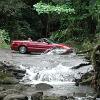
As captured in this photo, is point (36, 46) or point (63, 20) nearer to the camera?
point (36, 46)

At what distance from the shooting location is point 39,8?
115ft

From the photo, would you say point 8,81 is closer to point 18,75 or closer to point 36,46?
point 18,75

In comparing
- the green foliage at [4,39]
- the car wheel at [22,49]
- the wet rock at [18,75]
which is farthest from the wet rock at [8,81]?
the green foliage at [4,39]

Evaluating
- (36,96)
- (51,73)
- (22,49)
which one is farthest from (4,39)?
(36,96)

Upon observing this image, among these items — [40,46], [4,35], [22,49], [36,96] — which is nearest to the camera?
[36,96]

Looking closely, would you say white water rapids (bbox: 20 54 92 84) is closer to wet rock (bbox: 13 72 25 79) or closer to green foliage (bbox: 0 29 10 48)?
wet rock (bbox: 13 72 25 79)

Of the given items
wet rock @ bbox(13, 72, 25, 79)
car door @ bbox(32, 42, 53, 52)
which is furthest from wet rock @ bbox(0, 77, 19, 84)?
car door @ bbox(32, 42, 53, 52)

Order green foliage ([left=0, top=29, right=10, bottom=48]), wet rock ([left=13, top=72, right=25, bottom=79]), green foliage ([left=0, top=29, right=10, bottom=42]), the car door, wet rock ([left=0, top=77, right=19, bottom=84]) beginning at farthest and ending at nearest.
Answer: green foliage ([left=0, top=29, right=10, bottom=42])
green foliage ([left=0, top=29, right=10, bottom=48])
the car door
wet rock ([left=13, top=72, right=25, bottom=79])
wet rock ([left=0, top=77, right=19, bottom=84])

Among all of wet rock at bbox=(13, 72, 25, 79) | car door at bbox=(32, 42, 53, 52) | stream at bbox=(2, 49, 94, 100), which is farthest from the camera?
car door at bbox=(32, 42, 53, 52)

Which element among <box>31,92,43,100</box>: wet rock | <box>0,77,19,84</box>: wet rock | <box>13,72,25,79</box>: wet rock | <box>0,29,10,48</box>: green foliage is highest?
<box>0,29,10,48</box>: green foliage

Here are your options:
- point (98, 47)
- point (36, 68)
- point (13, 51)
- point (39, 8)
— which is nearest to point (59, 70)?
point (36, 68)

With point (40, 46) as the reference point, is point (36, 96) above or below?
below

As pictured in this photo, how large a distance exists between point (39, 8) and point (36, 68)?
15.0m

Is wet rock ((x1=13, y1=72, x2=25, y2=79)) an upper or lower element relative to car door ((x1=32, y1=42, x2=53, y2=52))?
lower
